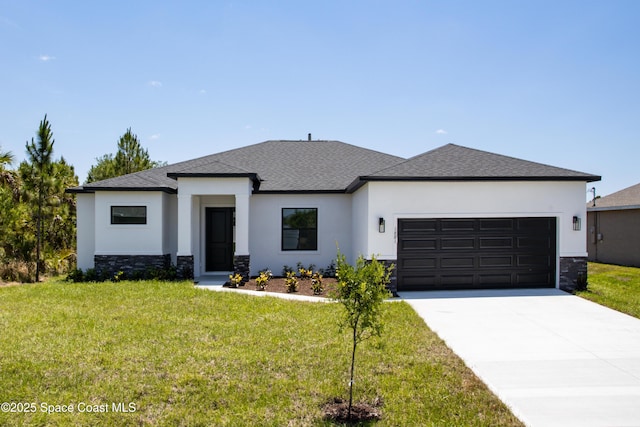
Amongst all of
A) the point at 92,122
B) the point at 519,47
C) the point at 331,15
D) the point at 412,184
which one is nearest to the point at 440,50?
the point at 519,47

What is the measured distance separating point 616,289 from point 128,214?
15816 millimetres

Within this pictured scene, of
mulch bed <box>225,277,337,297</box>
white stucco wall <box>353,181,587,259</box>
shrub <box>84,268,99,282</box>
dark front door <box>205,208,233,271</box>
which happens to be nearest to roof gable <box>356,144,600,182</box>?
white stucco wall <box>353,181,587,259</box>

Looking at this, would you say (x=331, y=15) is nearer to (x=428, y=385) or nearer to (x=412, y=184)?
(x=412, y=184)

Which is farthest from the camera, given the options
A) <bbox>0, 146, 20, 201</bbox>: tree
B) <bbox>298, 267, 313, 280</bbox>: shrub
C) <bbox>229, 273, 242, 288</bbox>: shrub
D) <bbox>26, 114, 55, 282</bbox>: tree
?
<bbox>0, 146, 20, 201</bbox>: tree

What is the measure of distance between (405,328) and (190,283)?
22.8 ft

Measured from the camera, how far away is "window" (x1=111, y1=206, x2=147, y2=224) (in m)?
12.4

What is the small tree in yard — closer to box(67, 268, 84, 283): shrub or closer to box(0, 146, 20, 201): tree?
box(67, 268, 84, 283): shrub

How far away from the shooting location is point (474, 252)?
34.5 ft

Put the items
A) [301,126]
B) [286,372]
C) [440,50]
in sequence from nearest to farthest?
[286,372], [440,50], [301,126]

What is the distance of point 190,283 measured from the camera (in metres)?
11.0

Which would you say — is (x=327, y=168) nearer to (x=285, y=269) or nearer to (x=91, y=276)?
(x=285, y=269)

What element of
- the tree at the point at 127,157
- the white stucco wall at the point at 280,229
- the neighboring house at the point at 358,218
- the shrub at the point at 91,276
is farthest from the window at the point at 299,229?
the tree at the point at 127,157

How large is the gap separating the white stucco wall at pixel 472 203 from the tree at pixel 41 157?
37.4 feet

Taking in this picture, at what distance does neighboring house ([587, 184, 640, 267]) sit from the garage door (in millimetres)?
9491
